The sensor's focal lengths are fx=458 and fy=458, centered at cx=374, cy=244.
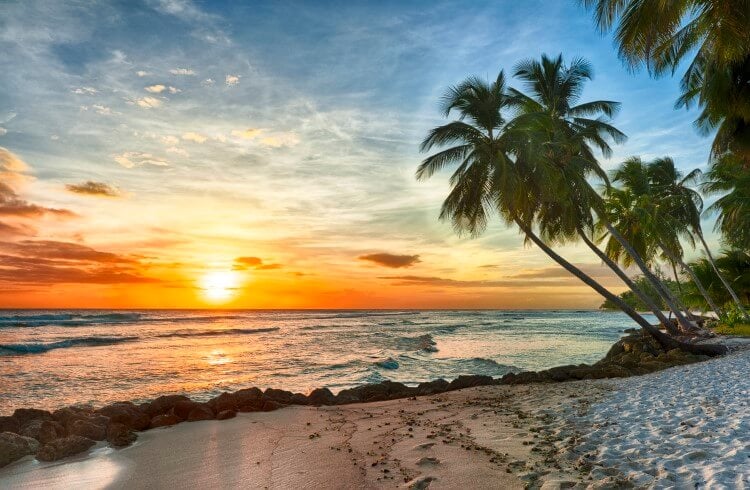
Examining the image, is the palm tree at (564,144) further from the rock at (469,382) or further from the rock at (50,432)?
the rock at (50,432)

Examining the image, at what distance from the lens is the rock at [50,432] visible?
22.5 feet

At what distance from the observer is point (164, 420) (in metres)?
7.93

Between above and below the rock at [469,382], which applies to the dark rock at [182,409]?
above

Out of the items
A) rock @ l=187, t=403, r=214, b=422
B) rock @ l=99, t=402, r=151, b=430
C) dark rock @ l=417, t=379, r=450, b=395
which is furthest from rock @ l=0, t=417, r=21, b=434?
dark rock @ l=417, t=379, r=450, b=395

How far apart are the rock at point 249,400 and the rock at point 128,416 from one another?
167 cm

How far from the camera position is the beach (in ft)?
14.9

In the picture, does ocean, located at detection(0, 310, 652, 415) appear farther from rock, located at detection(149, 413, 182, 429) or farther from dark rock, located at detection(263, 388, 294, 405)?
rock, located at detection(149, 413, 182, 429)

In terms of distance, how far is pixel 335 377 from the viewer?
14.8 metres

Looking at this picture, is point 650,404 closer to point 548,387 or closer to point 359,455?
point 548,387

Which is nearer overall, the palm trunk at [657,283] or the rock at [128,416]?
the rock at [128,416]

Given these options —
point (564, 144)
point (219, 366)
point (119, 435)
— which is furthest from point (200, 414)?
point (564, 144)

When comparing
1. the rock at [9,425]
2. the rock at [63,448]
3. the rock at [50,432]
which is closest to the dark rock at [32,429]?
the rock at [50,432]

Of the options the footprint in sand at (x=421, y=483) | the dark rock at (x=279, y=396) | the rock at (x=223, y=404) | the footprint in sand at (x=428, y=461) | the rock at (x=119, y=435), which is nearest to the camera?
the footprint in sand at (x=421, y=483)

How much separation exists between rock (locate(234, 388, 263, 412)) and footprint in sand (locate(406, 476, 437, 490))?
5.12 meters
